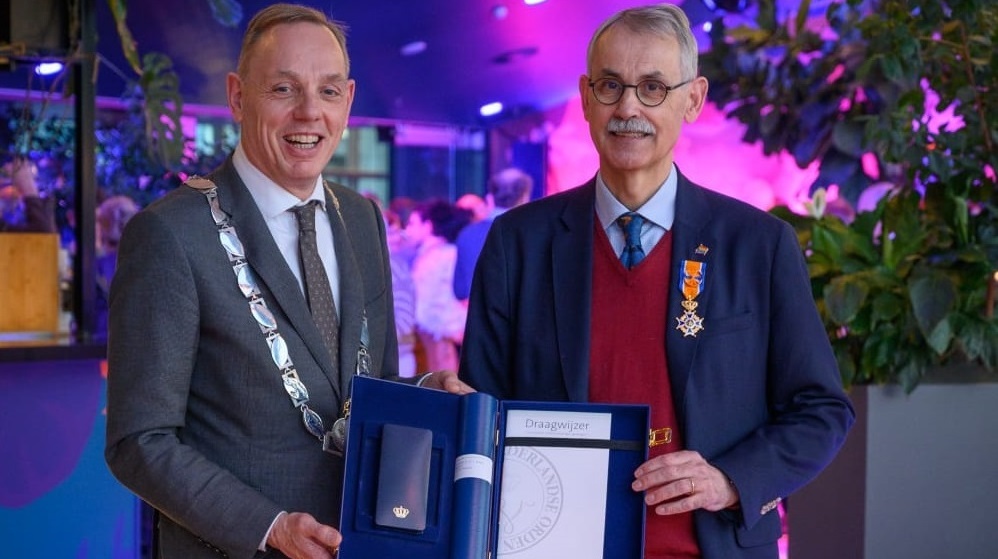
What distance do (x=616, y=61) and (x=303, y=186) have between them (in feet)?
1.96

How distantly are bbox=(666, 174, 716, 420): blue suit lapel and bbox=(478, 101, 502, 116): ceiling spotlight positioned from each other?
14.5 ft

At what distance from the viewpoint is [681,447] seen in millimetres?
2031

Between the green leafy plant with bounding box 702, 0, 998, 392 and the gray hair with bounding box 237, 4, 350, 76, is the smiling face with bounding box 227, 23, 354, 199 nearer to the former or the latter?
the gray hair with bounding box 237, 4, 350, 76

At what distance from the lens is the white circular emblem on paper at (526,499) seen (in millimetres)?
1894

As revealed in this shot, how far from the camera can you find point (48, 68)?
15.9 ft

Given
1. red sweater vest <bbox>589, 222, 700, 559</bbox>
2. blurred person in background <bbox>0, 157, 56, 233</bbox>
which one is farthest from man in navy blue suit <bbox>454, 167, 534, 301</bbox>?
red sweater vest <bbox>589, 222, 700, 559</bbox>

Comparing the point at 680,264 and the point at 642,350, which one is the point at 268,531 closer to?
the point at 642,350

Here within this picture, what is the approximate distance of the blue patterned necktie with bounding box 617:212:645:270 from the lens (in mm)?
2139

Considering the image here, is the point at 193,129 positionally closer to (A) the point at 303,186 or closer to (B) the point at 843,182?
(B) the point at 843,182

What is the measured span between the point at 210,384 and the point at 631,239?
782 millimetres

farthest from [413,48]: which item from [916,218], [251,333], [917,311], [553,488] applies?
[553,488]

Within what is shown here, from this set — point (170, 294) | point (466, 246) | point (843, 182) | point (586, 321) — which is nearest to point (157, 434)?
point (170, 294)

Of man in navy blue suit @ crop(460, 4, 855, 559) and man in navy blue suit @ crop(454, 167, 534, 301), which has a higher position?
man in navy blue suit @ crop(454, 167, 534, 301)

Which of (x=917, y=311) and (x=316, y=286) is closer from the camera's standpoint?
(x=316, y=286)
